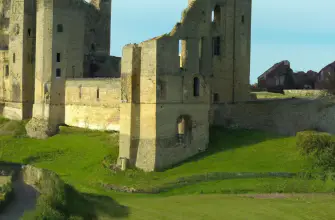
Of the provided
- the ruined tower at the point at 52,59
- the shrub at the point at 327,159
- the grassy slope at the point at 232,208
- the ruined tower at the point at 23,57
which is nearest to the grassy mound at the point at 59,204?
the grassy slope at the point at 232,208

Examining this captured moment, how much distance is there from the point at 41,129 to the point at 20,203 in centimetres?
1977

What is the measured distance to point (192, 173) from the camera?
26.4 metres

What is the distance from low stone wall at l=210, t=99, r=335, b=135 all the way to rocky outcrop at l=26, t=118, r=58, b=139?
10.9 meters

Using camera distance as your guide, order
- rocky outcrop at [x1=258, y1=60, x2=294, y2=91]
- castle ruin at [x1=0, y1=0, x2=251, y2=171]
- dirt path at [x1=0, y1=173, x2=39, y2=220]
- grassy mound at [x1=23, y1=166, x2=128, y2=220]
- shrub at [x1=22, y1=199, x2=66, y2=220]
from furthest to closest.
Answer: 1. rocky outcrop at [x1=258, y1=60, x2=294, y2=91]
2. castle ruin at [x1=0, y1=0, x2=251, y2=171]
3. dirt path at [x1=0, y1=173, x2=39, y2=220]
4. grassy mound at [x1=23, y1=166, x2=128, y2=220]
5. shrub at [x1=22, y1=199, x2=66, y2=220]

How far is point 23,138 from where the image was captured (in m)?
38.1

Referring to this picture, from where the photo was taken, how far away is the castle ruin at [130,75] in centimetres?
2834

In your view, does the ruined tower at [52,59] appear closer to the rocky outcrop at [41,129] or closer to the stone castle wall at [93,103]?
the rocky outcrop at [41,129]

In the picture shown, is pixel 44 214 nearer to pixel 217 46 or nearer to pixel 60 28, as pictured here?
pixel 217 46

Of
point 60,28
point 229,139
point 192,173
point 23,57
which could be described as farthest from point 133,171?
point 23,57

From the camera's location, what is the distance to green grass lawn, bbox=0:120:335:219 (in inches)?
792

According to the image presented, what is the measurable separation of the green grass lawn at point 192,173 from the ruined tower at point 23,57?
281cm

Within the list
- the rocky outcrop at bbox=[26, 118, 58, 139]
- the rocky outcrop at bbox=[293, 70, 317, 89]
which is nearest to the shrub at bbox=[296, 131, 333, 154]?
the rocky outcrop at bbox=[26, 118, 58, 139]

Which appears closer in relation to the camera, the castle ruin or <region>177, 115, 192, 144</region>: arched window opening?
the castle ruin

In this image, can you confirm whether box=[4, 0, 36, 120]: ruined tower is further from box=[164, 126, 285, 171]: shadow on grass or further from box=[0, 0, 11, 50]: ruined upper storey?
box=[164, 126, 285, 171]: shadow on grass
